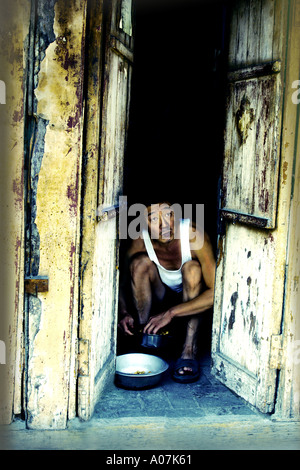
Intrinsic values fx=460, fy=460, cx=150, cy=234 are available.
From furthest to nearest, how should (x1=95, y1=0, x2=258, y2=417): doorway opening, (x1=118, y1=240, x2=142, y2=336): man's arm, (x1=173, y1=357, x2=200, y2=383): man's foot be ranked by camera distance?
(x1=95, y1=0, x2=258, y2=417): doorway opening < (x1=118, y1=240, x2=142, y2=336): man's arm < (x1=173, y1=357, x2=200, y2=383): man's foot

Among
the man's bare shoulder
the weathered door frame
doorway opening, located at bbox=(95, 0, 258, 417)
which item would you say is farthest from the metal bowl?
doorway opening, located at bbox=(95, 0, 258, 417)

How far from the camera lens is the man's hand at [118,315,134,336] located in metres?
3.51

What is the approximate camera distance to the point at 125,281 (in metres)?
3.89

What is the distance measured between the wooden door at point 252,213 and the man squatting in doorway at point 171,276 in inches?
12.4

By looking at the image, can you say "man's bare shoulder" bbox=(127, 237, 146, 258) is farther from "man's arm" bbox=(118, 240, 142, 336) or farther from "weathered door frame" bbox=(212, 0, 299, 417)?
"weathered door frame" bbox=(212, 0, 299, 417)

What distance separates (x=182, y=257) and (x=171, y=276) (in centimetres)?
26

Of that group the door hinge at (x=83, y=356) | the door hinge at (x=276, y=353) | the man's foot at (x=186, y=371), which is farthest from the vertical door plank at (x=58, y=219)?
the door hinge at (x=276, y=353)

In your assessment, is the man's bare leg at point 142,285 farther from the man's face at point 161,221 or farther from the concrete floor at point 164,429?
the concrete floor at point 164,429

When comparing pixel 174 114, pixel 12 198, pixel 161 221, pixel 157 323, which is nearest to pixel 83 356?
pixel 12 198

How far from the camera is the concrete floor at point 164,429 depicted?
8.06 ft

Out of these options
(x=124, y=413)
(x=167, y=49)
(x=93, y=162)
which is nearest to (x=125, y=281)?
(x=124, y=413)

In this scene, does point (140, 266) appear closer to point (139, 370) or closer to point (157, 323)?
point (157, 323)

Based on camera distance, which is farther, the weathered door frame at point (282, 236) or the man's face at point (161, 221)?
the man's face at point (161, 221)
